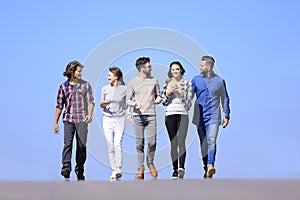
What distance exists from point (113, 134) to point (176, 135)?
0.89m

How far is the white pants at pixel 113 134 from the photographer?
862 cm

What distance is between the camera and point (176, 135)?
337 inches

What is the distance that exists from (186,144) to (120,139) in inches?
36.7

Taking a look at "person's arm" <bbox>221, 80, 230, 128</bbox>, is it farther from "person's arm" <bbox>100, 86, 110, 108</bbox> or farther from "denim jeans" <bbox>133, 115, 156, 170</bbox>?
"person's arm" <bbox>100, 86, 110, 108</bbox>

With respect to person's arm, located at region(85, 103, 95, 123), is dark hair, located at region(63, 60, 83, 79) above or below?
above

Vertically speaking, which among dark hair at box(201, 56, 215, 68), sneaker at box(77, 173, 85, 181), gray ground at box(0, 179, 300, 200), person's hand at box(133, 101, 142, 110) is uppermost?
dark hair at box(201, 56, 215, 68)

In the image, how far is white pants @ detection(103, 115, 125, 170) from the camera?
8625mm

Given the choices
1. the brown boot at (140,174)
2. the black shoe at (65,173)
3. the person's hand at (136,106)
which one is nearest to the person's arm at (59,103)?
the black shoe at (65,173)

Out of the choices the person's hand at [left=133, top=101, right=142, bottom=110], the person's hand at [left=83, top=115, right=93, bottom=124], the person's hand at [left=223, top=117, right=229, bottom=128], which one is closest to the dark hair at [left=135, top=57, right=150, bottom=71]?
the person's hand at [left=133, top=101, right=142, bottom=110]

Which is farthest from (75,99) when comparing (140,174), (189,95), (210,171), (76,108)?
(210,171)

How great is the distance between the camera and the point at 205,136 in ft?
28.4

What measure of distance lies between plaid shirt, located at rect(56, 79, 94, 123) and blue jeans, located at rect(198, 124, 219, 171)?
166cm

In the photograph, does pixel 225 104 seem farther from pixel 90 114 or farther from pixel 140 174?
pixel 90 114
